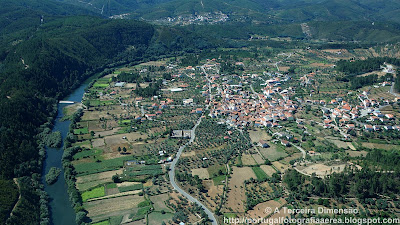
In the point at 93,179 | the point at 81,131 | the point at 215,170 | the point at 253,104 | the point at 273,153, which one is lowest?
the point at 93,179

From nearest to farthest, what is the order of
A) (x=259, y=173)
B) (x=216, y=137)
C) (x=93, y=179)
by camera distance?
1. (x=93, y=179)
2. (x=259, y=173)
3. (x=216, y=137)

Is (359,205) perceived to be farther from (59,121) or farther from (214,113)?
(59,121)

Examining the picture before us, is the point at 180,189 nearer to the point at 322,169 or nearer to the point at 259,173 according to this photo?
the point at 259,173

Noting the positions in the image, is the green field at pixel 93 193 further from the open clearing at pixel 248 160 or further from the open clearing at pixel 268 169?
the open clearing at pixel 268 169

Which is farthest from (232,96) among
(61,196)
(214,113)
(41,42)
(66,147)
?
(41,42)

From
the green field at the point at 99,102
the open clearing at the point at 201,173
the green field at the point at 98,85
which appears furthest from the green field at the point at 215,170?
the green field at the point at 98,85

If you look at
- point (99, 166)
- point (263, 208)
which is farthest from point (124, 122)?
point (263, 208)

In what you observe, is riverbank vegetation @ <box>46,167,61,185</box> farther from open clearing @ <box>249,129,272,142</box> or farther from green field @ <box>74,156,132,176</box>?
open clearing @ <box>249,129,272,142</box>

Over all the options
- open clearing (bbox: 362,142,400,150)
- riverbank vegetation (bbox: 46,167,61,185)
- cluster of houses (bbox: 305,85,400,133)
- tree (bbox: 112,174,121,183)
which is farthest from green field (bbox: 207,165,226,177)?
open clearing (bbox: 362,142,400,150)

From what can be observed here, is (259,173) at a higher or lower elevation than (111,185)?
higher
